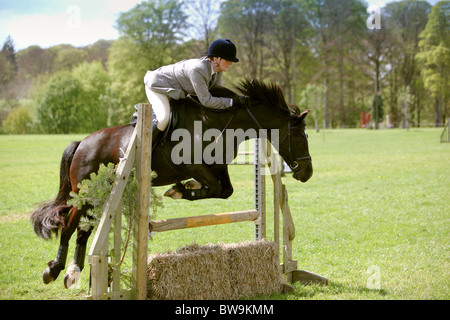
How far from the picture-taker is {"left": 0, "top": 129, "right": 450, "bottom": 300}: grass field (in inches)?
180

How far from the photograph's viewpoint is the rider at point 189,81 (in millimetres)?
4137

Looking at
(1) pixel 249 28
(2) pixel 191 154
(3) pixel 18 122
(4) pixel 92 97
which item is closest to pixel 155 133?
(2) pixel 191 154

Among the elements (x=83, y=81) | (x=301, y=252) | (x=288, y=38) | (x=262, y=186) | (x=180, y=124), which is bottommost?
(x=301, y=252)

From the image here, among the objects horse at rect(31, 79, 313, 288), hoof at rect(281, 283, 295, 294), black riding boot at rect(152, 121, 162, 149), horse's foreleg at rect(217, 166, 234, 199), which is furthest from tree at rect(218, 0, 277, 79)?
hoof at rect(281, 283, 295, 294)

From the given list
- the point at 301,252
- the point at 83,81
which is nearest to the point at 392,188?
the point at 301,252

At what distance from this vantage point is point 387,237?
22.9ft

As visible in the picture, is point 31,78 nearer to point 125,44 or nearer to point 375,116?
point 125,44

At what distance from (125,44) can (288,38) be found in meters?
18.1

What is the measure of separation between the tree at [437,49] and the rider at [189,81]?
32.5 metres

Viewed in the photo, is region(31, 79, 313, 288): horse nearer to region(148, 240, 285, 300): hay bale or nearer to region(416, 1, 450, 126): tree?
region(148, 240, 285, 300): hay bale

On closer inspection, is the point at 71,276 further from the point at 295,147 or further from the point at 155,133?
the point at 295,147

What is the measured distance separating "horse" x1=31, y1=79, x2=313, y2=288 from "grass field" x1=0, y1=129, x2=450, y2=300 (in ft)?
2.23

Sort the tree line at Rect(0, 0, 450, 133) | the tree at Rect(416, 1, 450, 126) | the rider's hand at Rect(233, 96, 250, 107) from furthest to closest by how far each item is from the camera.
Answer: the tree line at Rect(0, 0, 450, 133) → the tree at Rect(416, 1, 450, 126) → the rider's hand at Rect(233, 96, 250, 107)

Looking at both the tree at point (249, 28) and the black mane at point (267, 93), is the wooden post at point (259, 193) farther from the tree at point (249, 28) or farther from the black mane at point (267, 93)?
the tree at point (249, 28)
